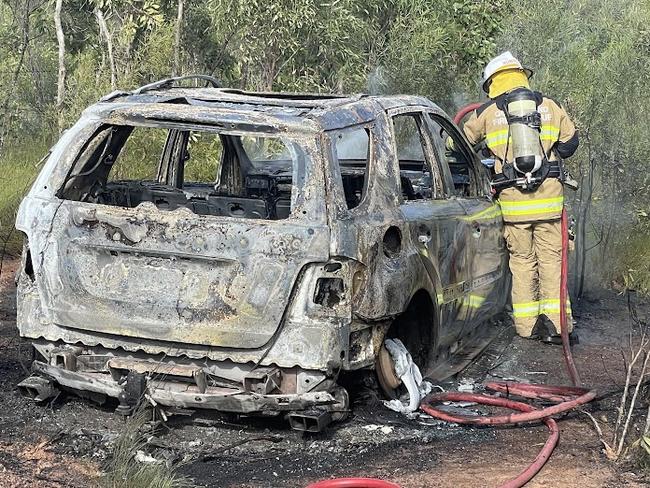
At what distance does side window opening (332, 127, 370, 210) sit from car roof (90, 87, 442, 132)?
110 mm

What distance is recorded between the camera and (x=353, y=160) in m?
7.40

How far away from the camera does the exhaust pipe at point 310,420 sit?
16.4ft

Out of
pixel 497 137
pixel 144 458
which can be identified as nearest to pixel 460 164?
pixel 497 137

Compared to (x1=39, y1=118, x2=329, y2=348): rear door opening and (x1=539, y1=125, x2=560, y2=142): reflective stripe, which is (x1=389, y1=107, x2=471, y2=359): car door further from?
(x1=539, y1=125, x2=560, y2=142): reflective stripe

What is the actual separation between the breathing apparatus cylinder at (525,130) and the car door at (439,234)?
103cm

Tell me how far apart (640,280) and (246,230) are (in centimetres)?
563

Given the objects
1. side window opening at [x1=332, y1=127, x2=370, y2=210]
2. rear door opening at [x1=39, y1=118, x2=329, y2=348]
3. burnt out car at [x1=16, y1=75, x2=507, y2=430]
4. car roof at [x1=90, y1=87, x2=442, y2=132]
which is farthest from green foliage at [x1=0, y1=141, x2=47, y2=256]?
rear door opening at [x1=39, y1=118, x2=329, y2=348]

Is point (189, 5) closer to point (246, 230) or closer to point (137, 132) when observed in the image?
point (137, 132)

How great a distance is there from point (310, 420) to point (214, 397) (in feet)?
1.55

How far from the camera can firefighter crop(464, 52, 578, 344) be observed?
7.71m

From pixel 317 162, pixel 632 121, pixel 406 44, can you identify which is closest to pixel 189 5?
pixel 406 44

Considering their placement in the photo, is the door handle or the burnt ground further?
the door handle

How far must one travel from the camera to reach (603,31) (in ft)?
55.5

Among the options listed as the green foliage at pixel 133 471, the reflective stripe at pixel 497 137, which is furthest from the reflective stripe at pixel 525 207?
the green foliage at pixel 133 471
